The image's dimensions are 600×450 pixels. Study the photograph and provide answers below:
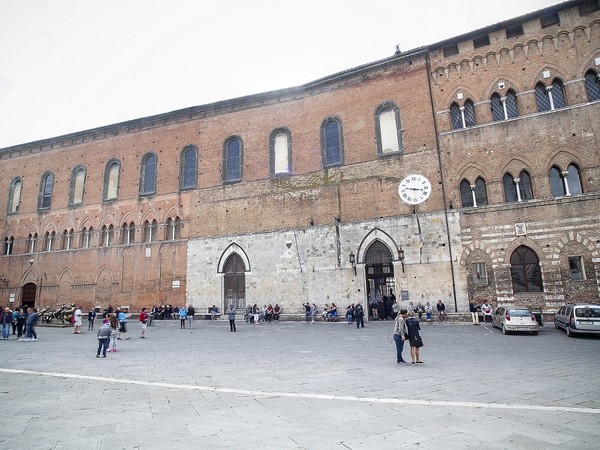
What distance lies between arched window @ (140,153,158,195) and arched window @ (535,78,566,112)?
24814 millimetres

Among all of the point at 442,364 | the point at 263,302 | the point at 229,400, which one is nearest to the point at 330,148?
the point at 263,302

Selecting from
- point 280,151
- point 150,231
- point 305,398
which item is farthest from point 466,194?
point 150,231

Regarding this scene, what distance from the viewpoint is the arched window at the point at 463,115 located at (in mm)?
20734

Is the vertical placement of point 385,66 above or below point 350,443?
above

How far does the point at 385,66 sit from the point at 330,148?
19.4 ft

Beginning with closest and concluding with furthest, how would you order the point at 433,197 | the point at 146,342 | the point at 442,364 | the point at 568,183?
the point at 442,364 → the point at 146,342 → the point at 568,183 → the point at 433,197

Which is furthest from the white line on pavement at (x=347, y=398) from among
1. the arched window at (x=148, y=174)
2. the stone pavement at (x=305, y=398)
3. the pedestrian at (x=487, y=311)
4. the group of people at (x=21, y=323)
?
the arched window at (x=148, y=174)

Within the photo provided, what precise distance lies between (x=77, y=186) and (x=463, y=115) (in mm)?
28875

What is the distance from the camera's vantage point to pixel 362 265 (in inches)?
845

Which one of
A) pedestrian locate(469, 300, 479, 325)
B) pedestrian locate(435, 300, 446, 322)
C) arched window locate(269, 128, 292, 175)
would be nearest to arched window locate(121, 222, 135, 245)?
arched window locate(269, 128, 292, 175)

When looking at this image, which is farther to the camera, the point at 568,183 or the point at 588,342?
the point at 568,183

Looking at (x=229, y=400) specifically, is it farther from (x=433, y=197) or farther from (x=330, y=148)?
(x=330, y=148)

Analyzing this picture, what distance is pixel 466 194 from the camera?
66.4 ft

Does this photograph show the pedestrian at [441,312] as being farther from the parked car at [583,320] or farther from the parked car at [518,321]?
the parked car at [583,320]
